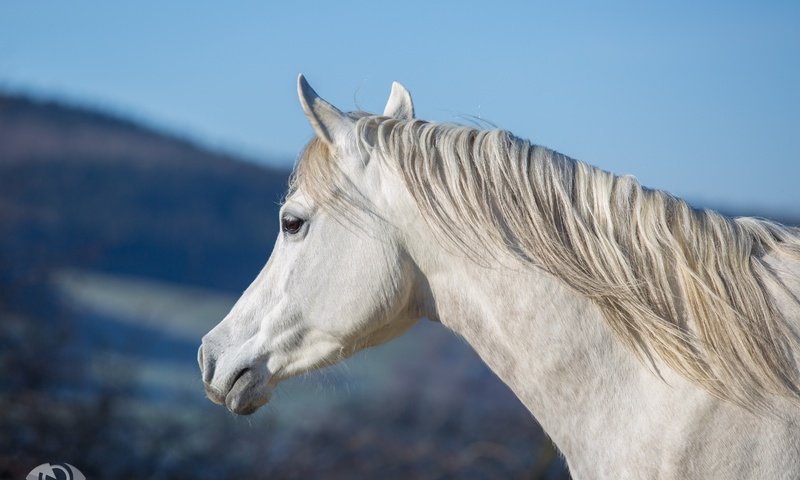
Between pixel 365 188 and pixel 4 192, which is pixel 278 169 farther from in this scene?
pixel 365 188

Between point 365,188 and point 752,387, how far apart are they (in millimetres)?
1145

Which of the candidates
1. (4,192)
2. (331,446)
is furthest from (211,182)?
(331,446)

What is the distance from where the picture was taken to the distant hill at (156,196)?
47.2 feet

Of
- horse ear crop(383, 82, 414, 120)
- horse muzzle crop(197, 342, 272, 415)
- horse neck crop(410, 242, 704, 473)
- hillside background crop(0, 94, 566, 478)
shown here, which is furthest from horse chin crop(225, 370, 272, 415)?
hillside background crop(0, 94, 566, 478)

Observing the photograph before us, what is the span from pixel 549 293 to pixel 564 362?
0.60ft

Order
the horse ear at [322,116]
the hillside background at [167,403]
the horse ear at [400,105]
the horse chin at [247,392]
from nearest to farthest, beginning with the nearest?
1. the horse ear at [322,116]
2. the horse chin at [247,392]
3. the horse ear at [400,105]
4. the hillside background at [167,403]

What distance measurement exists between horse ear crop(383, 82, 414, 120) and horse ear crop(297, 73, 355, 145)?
10.9 inches

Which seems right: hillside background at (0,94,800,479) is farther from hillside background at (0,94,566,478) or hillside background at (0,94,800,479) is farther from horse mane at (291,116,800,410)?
horse mane at (291,116,800,410)

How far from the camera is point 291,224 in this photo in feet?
8.02

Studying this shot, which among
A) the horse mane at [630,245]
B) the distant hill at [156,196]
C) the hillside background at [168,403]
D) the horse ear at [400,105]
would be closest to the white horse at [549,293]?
the horse mane at [630,245]

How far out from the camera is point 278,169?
16312 millimetres

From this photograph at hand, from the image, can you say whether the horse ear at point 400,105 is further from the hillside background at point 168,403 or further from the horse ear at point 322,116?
the hillside background at point 168,403

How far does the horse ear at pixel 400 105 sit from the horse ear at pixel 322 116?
10.9 inches

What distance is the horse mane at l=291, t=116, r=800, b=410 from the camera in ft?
6.56
